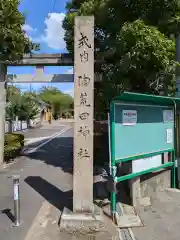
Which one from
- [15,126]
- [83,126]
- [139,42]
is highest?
[139,42]

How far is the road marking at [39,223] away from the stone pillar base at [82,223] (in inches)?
15.6

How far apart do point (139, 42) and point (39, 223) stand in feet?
16.0

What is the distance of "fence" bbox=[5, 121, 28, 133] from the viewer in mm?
26730

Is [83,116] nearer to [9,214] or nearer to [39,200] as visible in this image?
[9,214]

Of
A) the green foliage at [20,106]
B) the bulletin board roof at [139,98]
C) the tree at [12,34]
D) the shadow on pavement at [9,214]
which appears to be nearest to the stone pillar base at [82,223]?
the shadow on pavement at [9,214]

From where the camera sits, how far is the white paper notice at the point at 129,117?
5.96 meters

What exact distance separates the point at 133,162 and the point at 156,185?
1573mm

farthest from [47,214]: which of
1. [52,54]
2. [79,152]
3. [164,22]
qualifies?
[52,54]

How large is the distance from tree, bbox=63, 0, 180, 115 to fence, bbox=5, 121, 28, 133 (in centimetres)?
1883

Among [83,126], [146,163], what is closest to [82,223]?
[83,126]

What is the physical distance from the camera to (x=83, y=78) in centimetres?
555

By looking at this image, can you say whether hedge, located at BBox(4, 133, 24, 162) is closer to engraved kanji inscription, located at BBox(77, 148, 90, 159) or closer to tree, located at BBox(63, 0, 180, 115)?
tree, located at BBox(63, 0, 180, 115)

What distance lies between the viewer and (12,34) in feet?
33.8

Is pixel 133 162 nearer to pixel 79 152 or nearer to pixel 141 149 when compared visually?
pixel 141 149
